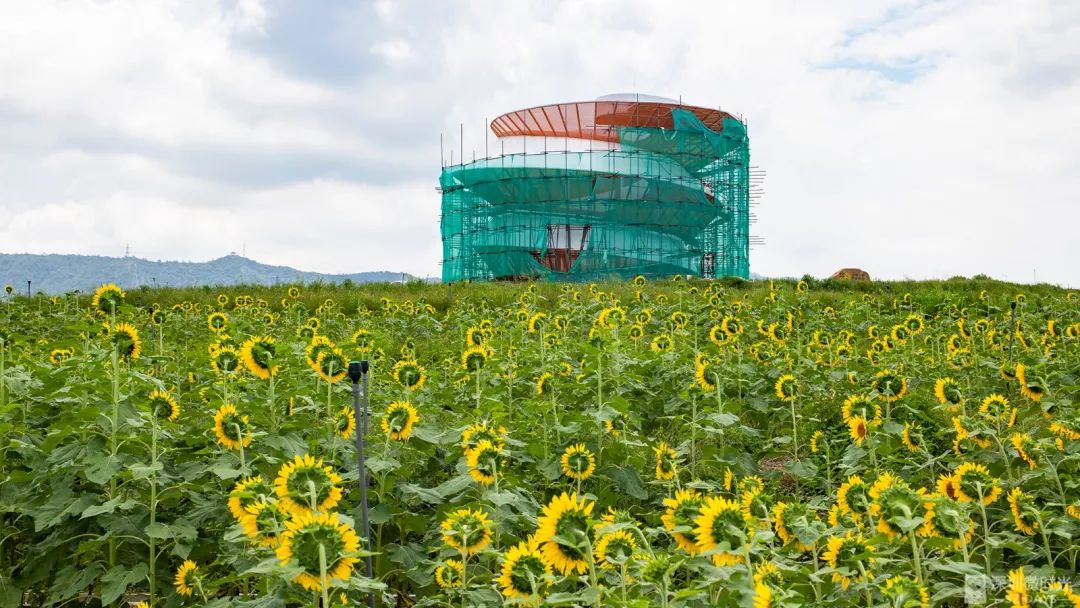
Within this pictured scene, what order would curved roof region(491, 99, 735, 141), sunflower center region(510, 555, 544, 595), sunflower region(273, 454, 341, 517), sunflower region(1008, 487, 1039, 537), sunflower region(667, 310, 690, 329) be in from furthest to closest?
1. curved roof region(491, 99, 735, 141)
2. sunflower region(667, 310, 690, 329)
3. sunflower region(1008, 487, 1039, 537)
4. sunflower region(273, 454, 341, 517)
5. sunflower center region(510, 555, 544, 595)

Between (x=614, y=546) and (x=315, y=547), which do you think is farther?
(x=614, y=546)

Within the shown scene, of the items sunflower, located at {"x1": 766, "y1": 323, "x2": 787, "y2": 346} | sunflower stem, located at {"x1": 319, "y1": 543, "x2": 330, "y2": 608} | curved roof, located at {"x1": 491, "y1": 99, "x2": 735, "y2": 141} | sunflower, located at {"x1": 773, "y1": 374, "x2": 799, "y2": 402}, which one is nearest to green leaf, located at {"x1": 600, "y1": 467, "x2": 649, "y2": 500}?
sunflower, located at {"x1": 773, "y1": 374, "x2": 799, "y2": 402}

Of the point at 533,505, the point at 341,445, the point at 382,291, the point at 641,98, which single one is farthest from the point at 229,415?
the point at 641,98

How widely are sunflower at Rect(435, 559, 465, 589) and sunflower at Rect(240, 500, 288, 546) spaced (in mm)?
589

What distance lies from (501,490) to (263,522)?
134 cm

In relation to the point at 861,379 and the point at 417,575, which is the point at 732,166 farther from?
the point at 417,575

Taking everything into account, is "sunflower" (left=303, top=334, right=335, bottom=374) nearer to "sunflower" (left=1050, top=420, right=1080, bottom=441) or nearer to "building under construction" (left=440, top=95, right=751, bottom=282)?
"sunflower" (left=1050, top=420, right=1080, bottom=441)

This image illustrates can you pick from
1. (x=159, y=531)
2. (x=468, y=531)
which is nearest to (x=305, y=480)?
(x=468, y=531)

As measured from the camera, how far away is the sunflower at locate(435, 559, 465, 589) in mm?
2483

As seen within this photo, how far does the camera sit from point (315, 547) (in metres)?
1.81

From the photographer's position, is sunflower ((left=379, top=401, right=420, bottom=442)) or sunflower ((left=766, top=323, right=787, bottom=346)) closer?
sunflower ((left=379, top=401, right=420, bottom=442))

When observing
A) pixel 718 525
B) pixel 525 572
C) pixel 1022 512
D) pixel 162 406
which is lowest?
pixel 1022 512

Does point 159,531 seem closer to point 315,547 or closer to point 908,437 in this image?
point 315,547

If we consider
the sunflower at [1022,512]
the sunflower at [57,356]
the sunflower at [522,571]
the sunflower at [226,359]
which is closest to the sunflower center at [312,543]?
the sunflower at [522,571]
